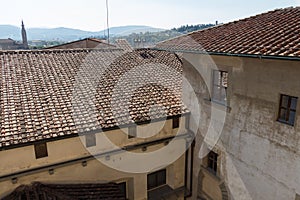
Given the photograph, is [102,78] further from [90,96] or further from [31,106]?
[31,106]

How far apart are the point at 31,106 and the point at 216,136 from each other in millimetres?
7702

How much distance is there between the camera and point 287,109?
7.73 m

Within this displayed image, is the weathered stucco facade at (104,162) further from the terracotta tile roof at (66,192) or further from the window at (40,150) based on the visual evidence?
the terracotta tile roof at (66,192)

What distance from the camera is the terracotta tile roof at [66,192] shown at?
28.6 feet

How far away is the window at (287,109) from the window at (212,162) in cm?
406

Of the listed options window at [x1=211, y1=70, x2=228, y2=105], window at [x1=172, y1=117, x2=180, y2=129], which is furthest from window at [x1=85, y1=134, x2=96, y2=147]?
window at [x1=211, y1=70, x2=228, y2=105]

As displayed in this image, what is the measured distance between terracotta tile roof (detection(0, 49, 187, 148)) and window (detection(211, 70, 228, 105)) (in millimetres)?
2030

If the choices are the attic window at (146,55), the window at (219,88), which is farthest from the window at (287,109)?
the attic window at (146,55)

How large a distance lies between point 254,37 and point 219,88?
2.52m

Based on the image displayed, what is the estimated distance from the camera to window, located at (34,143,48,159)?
907cm

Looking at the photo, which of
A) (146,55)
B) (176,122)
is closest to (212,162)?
(176,122)

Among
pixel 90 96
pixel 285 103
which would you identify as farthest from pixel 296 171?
pixel 90 96

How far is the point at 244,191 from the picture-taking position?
9625 millimetres

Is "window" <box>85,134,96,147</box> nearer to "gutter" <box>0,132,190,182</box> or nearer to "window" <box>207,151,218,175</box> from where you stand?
"gutter" <box>0,132,190,182</box>
